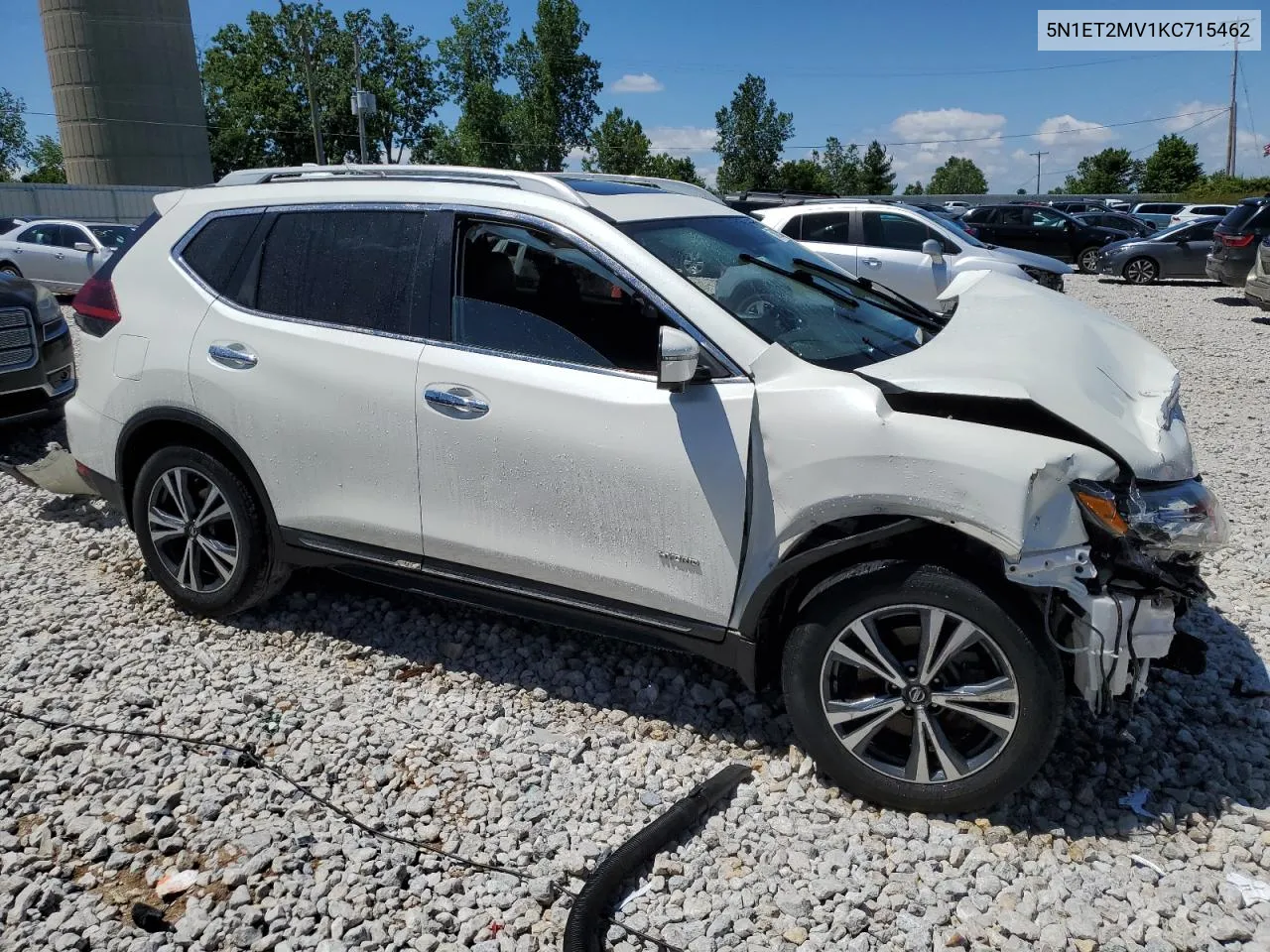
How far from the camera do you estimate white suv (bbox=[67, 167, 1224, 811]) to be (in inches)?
114

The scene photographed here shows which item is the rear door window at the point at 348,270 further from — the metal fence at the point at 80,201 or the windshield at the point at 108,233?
the metal fence at the point at 80,201

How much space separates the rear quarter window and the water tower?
4714cm

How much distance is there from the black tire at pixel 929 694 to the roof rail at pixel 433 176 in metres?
1.72

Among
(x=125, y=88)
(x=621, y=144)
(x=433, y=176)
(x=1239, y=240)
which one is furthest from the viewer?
(x=621, y=144)

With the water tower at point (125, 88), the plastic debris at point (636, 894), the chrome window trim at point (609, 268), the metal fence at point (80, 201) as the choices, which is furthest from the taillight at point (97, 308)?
the water tower at point (125, 88)

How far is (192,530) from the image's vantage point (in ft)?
14.3

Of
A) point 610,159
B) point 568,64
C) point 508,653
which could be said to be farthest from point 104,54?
point 508,653

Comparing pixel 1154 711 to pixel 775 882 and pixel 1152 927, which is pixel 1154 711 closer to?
pixel 1152 927

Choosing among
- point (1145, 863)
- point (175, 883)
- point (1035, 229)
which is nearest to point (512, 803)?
point (175, 883)

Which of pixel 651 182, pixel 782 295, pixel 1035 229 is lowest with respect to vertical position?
pixel 782 295

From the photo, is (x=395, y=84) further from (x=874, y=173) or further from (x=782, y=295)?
(x=782, y=295)

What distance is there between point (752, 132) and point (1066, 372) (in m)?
69.2

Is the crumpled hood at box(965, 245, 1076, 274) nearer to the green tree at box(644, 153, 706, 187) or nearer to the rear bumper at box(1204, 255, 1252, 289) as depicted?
the rear bumper at box(1204, 255, 1252, 289)

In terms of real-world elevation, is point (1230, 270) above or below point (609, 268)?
below
